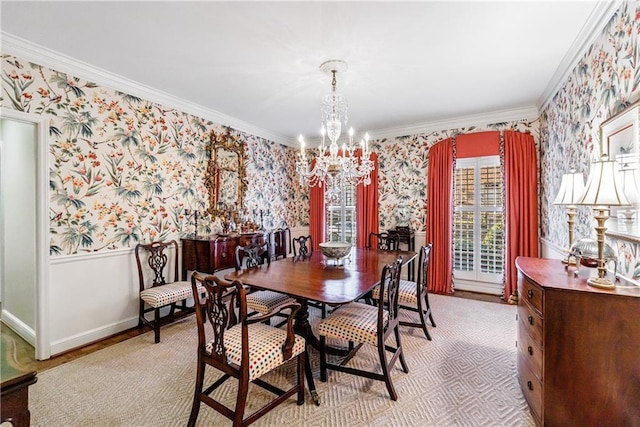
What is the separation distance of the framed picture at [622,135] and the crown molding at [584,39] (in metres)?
0.70

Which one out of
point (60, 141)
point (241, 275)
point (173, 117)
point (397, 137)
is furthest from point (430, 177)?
point (60, 141)

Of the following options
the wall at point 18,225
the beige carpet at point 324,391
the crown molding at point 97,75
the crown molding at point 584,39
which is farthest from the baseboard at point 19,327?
the crown molding at point 584,39

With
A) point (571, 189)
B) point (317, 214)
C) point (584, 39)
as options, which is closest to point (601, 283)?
point (571, 189)

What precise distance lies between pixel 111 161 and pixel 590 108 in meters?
4.30

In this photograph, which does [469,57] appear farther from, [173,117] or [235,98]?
[173,117]

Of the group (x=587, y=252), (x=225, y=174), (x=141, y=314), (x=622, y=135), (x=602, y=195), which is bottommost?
(x=141, y=314)

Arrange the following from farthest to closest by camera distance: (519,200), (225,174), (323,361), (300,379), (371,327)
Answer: (225,174), (519,200), (323,361), (371,327), (300,379)

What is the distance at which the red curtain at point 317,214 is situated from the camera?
18.4 feet

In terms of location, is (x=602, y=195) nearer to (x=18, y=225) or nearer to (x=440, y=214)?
(x=440, y=214)

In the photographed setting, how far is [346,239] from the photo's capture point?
18.2 feet

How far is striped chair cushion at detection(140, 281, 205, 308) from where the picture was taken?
113 inches

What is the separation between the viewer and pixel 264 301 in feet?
8.64

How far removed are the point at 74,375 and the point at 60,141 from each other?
6.51 feet

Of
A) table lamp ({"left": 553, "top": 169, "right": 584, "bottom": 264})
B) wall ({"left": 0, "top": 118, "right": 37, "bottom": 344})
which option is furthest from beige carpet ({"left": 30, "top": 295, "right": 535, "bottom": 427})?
wall ({"left": 0, "top": 118, "right": 37, "bottom": 344})
